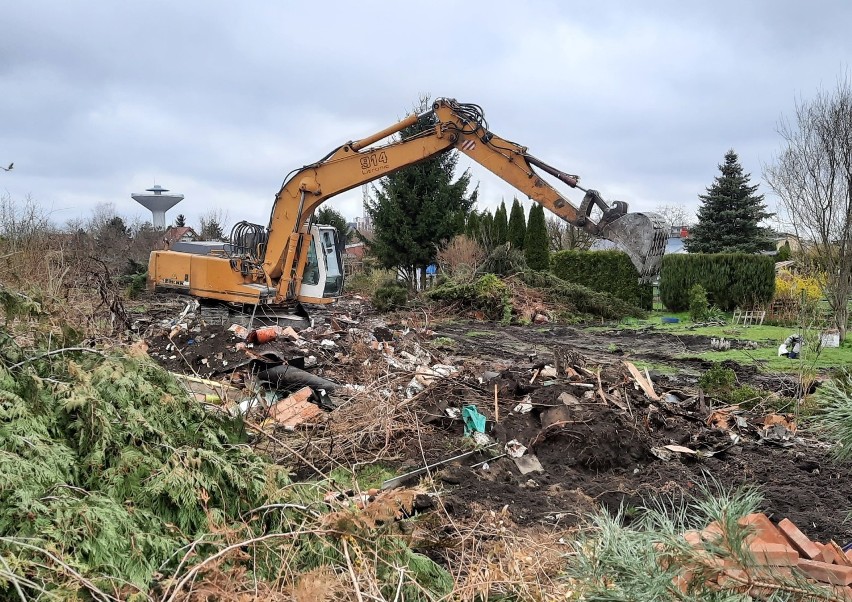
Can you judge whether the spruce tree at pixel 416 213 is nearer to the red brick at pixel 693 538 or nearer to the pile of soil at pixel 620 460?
the pile of soil at pixel 620 460

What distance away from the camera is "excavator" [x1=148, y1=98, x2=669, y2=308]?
12.3m

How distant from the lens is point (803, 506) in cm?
508

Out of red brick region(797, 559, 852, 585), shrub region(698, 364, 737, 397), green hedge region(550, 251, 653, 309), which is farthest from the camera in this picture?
green hedge region(550, 251, 653, 309)

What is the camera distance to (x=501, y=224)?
101 ft

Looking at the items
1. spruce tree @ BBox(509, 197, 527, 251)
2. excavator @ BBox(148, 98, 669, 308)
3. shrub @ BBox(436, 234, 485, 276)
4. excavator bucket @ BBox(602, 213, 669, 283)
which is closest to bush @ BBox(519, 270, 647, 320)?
excavator bucket @ BBox(602, 213, 669, 283)

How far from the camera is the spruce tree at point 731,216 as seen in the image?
32.5m

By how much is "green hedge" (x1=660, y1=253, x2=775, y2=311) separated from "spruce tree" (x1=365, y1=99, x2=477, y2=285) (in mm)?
8520

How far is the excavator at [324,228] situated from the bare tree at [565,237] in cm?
2113

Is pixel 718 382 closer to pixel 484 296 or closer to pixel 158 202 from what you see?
pixel 484 296

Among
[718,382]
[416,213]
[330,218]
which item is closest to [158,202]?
[330,218]

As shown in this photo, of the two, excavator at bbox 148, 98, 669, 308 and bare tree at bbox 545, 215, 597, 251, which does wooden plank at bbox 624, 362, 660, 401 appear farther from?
bare tree at bbox 545, 215, 597, 251

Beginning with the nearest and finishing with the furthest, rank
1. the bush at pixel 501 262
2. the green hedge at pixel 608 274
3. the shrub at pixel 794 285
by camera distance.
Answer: the shrub at pixel 794 285, the green hedge at pixel 608 274, the bush at pixel 501 262

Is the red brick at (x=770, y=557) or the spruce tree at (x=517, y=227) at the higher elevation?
the spruce tree at (x=517, y=227)

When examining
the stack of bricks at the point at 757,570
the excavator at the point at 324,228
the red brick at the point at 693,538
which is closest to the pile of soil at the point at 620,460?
the stack of bricks at the point at 757,570
